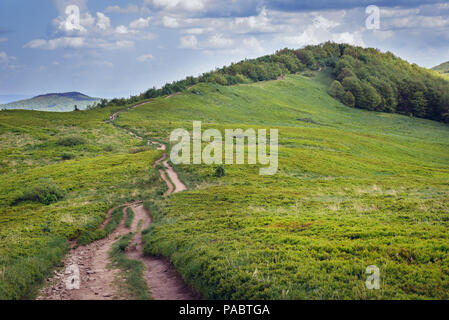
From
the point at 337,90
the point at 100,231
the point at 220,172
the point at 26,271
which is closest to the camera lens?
the point at 26,271

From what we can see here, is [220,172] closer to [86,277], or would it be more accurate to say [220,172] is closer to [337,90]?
[86,277]

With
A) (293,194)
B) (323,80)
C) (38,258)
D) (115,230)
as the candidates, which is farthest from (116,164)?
(323,80)

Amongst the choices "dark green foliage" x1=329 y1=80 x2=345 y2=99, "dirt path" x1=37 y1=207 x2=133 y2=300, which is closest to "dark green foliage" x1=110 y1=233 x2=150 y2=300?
"dirt path" x1=37 y1=207 x2=133 y2=300

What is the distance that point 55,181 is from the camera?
122 feet

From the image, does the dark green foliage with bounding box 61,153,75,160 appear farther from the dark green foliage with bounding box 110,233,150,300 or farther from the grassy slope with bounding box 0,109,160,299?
the dark green foliage with bounding box 110,233,150,300

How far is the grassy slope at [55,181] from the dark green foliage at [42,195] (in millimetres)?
872

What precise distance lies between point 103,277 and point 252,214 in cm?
1086

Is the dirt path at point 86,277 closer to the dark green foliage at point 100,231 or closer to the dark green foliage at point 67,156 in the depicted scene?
the dark green foliage at point 100,231

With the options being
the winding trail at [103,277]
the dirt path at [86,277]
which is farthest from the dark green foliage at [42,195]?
the dirt path at [86,277]

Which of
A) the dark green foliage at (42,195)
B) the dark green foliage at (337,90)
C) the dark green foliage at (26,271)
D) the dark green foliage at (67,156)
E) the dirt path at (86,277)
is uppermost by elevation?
the dark green foliage at (337,90)

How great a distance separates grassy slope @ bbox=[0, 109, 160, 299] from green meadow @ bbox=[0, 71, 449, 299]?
0.39ft

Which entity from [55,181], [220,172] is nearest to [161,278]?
[220,172]

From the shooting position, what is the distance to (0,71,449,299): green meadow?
11938 mm

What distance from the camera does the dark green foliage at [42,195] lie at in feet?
100
